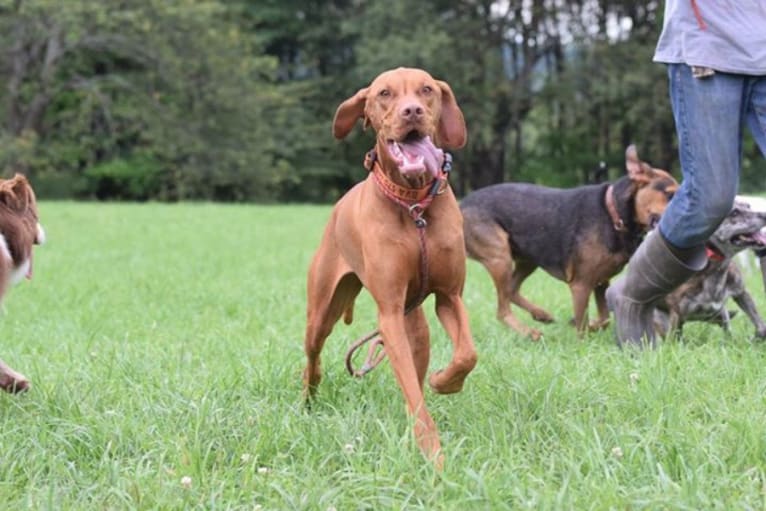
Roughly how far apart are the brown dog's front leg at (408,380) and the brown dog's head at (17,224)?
1687mm

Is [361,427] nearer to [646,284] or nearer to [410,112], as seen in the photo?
[410,112]

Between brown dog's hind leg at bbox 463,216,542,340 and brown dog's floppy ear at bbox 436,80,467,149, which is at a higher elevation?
brown dog's floppy ear at bbox 436,80,467,149

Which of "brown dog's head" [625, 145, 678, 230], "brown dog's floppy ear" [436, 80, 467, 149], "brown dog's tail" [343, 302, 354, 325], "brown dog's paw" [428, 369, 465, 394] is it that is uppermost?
"brown dog's floppy ear" [436, 80, 467, 149]

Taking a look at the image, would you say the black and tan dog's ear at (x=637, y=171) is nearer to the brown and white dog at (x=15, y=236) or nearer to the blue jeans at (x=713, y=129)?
the blue jeans at (x=713, y=129)

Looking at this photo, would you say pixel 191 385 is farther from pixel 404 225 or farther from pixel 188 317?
pixel 188 317

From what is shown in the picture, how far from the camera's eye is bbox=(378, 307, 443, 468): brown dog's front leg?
3.00 meters

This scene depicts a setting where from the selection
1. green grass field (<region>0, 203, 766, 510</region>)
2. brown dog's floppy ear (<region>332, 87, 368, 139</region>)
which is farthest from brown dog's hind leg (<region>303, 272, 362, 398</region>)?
brown dog's floppy ear (<region>332, 87, 368, 139</region>)

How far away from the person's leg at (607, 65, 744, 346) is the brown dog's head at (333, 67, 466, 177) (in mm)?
1164

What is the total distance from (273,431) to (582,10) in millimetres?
33871

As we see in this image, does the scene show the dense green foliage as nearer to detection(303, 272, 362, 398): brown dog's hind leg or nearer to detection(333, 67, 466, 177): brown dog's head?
detection(303, 272, 362, 398): brown dog's hind leg

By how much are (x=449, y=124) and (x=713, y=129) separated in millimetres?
1252

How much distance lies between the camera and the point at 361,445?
3.09 metres

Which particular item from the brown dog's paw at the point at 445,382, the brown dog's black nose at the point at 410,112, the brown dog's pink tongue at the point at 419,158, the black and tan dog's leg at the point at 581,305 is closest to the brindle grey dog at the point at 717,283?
the black and tan dog's leg at the point at 581,305

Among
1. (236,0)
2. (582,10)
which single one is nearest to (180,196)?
(236,0)
